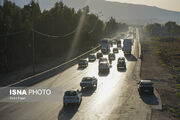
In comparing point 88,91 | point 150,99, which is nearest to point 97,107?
point 150,99

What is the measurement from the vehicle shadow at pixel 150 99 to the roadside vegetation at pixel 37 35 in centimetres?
2407

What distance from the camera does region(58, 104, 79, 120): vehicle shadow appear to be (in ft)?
83.5

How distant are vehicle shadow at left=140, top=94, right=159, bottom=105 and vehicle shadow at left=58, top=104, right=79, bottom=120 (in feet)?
25.4

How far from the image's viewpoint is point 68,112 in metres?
27.2

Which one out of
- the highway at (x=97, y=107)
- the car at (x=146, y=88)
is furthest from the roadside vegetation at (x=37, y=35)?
the car at (x=146, y=88)

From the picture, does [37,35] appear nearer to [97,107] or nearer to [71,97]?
[71,97]

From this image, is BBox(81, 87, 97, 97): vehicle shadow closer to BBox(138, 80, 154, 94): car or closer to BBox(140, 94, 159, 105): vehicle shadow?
BBox(138, 80, 154, 94): car

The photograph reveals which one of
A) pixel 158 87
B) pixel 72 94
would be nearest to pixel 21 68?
pixel 158 87

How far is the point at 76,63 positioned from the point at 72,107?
41.6 meters

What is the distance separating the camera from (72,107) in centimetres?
2916

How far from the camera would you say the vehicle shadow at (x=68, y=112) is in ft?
83.5

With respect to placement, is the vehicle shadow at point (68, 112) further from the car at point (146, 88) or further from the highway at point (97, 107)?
the car at point (146, 88)

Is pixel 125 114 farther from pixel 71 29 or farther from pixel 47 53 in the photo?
pixel 71 29

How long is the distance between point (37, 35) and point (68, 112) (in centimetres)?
5788
